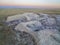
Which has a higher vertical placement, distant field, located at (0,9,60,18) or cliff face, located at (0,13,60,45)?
distant field, located at (0,9,60,18)

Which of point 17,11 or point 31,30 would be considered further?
point 17,11

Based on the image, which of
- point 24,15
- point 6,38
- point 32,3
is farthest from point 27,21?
point 6,38

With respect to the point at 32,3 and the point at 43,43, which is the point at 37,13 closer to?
the point at 32,3

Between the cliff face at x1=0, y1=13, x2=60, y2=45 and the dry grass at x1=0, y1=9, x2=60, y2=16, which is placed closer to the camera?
the cliff face at x1=0, y1=13, x2=60, y2=45

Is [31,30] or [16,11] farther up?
[16,11]

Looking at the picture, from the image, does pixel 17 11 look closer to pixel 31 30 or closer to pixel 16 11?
pixel 16 11

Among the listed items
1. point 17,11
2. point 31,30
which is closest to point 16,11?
point 17,11

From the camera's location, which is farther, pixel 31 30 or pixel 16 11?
pixel 16 11

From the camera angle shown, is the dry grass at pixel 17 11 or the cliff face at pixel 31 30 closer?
the cliff face at pixel 31 30

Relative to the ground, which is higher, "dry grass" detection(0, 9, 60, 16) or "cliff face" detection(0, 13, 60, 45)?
"dry grass" detection(0, 9, 60, 16)

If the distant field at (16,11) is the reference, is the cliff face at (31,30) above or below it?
below

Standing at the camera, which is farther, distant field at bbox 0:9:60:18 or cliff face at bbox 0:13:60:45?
distant field at bbox 0:9:60:18
